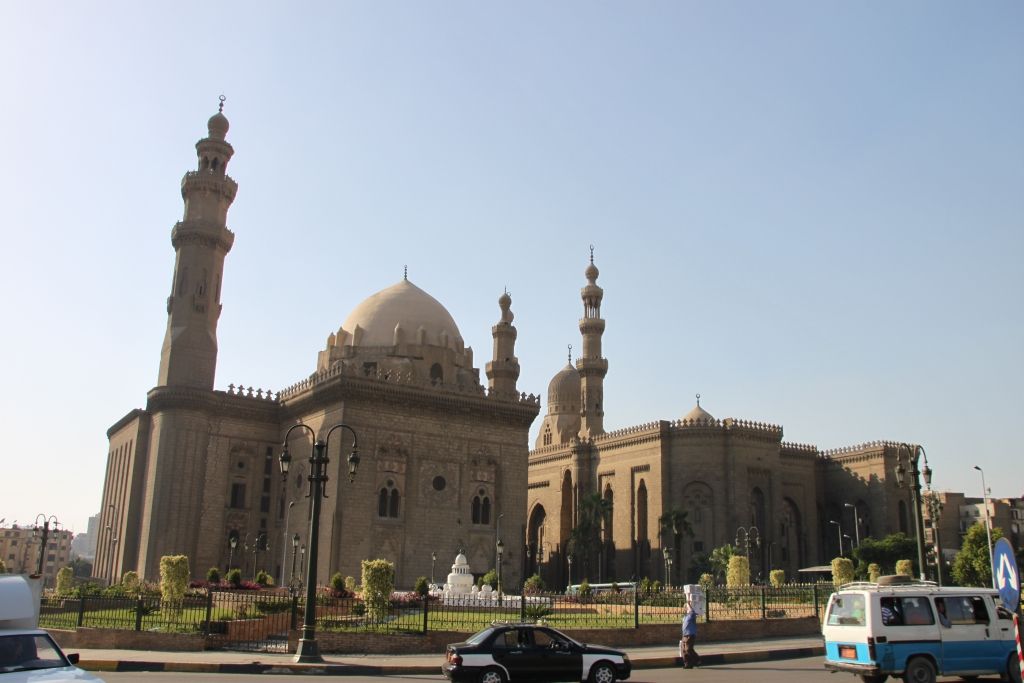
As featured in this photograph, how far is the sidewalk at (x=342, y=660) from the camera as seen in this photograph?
15.1 meters

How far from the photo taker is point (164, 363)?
4197 cm

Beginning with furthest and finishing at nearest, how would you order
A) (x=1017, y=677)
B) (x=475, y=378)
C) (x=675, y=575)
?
(x=675, y=575)
(x=475, y=378)
(x=1017, y=677)

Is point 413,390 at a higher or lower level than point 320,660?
higher

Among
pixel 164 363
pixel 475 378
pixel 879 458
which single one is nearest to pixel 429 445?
pixel 475 378

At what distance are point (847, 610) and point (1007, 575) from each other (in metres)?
2.51

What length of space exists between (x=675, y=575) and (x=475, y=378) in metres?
16.1

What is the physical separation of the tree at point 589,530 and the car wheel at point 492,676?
4097 cm

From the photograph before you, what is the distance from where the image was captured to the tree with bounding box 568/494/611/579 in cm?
5275

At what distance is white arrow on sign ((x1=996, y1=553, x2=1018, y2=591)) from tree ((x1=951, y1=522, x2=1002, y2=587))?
3142cm

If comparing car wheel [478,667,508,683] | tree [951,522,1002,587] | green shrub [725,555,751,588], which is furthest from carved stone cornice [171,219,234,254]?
tree [951,522,1002,587]

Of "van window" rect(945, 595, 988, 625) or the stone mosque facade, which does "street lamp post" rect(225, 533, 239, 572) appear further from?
"van window" rect(945, 595, 988, 625)

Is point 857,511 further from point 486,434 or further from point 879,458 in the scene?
point 486,434

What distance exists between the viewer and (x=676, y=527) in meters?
49.3

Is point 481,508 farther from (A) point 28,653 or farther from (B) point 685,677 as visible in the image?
(A) point 28,653
